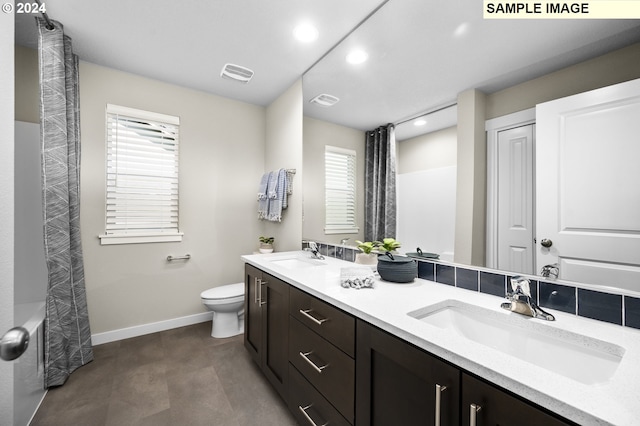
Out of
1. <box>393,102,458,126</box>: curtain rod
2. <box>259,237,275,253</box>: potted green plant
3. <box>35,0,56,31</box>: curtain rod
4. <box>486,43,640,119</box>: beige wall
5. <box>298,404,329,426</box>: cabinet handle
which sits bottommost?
<box>298,404,329,426</box>: cabinet handle

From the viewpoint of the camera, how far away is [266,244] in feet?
9.46

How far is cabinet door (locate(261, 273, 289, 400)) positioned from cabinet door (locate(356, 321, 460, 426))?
61 centimetres

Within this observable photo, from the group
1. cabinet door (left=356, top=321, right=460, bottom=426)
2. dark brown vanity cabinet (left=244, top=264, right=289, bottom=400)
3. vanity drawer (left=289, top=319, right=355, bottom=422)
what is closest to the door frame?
cabinet door (left=356, top=321, right=460, bottom=426)

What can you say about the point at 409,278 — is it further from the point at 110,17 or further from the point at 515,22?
the point at 110,17

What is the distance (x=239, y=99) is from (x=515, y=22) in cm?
264

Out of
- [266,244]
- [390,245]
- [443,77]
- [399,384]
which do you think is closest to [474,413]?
[399,384]

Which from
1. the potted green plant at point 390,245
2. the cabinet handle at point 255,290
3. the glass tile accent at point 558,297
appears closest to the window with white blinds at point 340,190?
the potted green plant at point 390,245

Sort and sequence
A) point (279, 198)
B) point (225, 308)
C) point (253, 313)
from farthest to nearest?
1. point (279, 198)
2. point (225, 308)
3. point (253, 313)

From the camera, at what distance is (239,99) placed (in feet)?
9.92

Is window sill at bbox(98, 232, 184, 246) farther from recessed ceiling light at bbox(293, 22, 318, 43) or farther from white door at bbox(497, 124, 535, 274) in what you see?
white door at bbox(497, 124, 535, 274)

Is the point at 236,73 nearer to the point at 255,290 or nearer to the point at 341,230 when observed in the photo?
the point at 341,230

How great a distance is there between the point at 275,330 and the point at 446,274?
105 cm

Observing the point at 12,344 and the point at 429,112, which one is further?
the point at 429,112

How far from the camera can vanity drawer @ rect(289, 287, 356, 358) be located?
3.48ft
